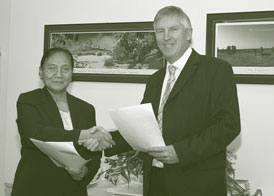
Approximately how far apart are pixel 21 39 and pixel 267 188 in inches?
90.4

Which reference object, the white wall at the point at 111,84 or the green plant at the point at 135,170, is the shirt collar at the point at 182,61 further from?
the white wall at the point at 111,84

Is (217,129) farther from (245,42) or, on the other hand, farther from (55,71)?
(245,42)

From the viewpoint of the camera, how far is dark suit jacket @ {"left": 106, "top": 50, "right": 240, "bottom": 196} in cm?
183

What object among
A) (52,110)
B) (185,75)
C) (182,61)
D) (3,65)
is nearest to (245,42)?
(182,61)

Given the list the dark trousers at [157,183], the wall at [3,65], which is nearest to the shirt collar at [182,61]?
the dark trousers at [157,183]

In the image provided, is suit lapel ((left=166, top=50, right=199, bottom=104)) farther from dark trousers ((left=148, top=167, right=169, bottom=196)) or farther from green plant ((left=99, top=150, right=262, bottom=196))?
green plant ((left=99, top=150, right=262, bottom=196))

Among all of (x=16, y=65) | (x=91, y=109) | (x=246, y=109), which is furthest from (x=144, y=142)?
(x=16, y=65)

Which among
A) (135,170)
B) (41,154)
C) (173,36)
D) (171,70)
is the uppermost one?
(173,36)

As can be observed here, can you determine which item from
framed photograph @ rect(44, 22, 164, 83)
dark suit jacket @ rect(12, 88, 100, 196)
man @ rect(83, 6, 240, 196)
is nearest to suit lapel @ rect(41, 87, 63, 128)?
dark suit jacket @ rect(12, 88, 100, 196)

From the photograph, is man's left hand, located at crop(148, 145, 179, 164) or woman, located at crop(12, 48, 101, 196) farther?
woman, located at crop(12, 48, 101, 196)

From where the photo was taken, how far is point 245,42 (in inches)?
108

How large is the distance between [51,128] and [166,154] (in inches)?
24.4

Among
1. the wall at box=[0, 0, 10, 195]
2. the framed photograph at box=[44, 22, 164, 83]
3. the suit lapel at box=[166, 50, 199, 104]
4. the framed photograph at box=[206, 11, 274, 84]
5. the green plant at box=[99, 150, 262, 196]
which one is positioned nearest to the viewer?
the suit lapel at box=[166, 50, 199, 104]

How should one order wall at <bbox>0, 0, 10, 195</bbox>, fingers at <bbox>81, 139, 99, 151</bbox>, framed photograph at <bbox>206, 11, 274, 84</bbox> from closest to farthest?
1. fingers at <bbox>81, 139, 99, 151</bbox>
2. framed photograph at <bbox>206, 11, 274, 84</bbox>
3. wall at <bbox>0, 0, 10, 195</bbox>
